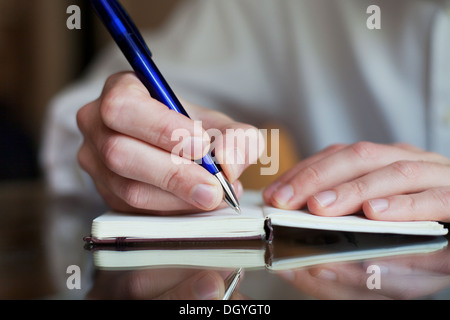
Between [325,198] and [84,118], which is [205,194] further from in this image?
[84,118]

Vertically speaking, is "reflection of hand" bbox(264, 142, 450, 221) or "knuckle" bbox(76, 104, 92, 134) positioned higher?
"knuckle" bbox(76, 104, 92, 134)

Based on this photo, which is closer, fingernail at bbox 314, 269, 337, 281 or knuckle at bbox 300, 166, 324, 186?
fingernail at bbox 314, 269, 337, 281

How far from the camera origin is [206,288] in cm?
36

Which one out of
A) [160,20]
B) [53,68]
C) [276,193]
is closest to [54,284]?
[276,193]

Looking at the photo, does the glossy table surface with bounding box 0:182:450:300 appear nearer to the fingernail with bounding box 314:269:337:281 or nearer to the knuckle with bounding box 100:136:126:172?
the fingernail with bounding box 314:269:337:281

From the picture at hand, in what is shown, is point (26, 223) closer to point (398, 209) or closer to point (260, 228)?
point (260, 228)

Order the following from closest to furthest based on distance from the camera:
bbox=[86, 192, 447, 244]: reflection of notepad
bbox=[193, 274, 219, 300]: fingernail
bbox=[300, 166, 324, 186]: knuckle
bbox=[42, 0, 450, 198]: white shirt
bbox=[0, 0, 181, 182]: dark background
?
bbox=[193, 274, 219, 300]: fingernail < bbox=[86, 192, 447, 244]: reflection of notepad < bbox=[300, 166, 324, 186]: knuckle < bbox=[42, 0, 450, 198]: white shirt < bbox=[0, 0, 181, 182]: dark background

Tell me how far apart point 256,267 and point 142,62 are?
0.31 metres

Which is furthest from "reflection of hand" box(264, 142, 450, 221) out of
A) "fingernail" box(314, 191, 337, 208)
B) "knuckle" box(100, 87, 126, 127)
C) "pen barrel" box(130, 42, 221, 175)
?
"knuckle" box(100, 87, 126, 127)

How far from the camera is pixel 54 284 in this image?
0.40 m

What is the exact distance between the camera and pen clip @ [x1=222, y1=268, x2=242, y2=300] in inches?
13.6

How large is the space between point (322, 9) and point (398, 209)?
982 millimetres

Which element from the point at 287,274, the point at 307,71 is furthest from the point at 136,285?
the point at 307,71

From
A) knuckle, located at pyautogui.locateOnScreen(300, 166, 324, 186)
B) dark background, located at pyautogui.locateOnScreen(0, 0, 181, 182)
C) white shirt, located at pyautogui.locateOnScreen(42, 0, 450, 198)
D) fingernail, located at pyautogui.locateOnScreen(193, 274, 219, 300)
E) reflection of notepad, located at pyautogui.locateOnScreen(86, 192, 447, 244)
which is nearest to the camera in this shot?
fingernail, located at pyautogui.locateOnScreen(193, 274, 219, 300)
